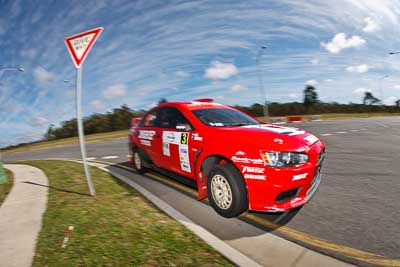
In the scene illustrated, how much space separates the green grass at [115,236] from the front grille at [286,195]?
3.35 feet

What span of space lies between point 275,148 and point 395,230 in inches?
65.9

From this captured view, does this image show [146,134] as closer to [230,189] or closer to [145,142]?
[145,142]

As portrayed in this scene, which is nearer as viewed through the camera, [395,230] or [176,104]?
[395,230]

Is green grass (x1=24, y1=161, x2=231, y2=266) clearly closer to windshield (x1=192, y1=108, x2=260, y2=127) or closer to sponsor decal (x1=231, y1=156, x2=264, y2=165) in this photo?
sponsor decal (x1=231, y1=156, x2=264, y2=165)

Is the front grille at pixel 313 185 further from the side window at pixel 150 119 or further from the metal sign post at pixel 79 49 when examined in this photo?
the metal sign post at pixel 79 49

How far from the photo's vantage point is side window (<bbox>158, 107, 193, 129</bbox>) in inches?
166

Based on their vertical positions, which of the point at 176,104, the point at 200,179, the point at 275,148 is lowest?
the point at 200,179

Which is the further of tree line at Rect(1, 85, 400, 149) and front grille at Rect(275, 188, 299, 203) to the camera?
tree line at Rect(1, 85, 400, 149)

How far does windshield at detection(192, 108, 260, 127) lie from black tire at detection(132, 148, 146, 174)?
2.18 metres

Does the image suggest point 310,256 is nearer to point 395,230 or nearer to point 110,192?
point 395,230

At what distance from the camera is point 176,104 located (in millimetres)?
4555

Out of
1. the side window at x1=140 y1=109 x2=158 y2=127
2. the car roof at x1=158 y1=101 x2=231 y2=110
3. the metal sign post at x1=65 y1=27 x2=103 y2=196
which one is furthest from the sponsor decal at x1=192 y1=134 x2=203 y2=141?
the metal sign post at x1=65 y1=27 x2=103 y2=196

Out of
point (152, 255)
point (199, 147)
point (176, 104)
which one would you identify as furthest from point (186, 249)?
point (176, 104)

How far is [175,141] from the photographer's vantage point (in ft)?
13.8
